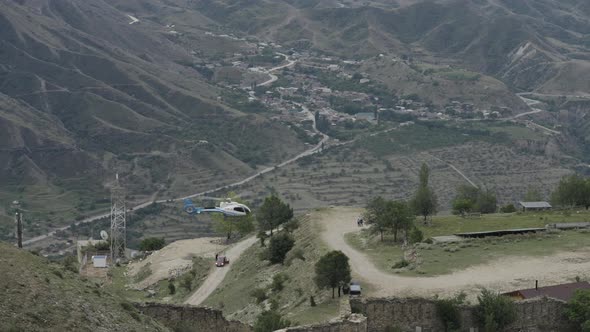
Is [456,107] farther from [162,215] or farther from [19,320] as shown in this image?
[19,320]

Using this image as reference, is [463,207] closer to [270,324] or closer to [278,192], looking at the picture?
[270,324]

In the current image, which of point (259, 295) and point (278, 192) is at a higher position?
point (278, 192)

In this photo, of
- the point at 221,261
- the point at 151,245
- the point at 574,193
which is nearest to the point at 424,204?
the point at 574,193

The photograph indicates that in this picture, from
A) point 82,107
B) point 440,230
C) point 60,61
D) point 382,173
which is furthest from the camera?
point 60,61

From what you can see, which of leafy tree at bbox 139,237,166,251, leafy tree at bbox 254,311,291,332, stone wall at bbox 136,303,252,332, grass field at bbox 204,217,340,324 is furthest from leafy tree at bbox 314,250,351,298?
leafy tree at bbox 139,237,166,251

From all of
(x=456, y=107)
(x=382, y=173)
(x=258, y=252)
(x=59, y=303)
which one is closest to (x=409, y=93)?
(x=456, y=107)

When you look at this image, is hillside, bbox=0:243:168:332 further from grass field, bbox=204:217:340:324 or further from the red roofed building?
the red roofed building

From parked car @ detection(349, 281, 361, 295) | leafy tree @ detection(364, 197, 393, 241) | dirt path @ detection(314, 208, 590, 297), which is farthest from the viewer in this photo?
leafy tree @ detection(364, 197, 393, 241)
